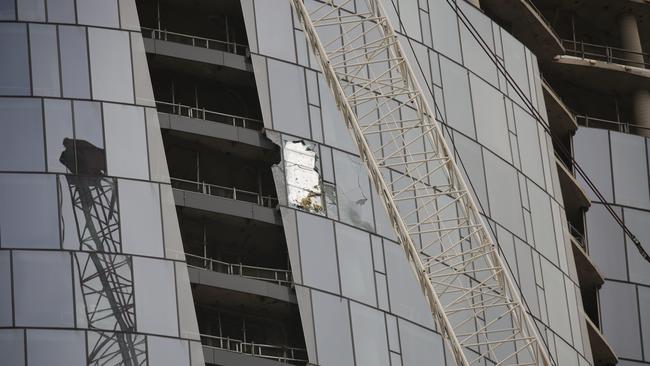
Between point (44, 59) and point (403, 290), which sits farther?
point (403, 290)

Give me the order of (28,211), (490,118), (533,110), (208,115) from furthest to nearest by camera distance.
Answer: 1. (533,110)
2. (490,118)
3. (208,115)
4. (28,211)

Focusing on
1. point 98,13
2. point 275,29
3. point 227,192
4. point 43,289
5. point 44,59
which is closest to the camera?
point 43,289

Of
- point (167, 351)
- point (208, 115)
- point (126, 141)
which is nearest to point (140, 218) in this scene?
point (126, 141)

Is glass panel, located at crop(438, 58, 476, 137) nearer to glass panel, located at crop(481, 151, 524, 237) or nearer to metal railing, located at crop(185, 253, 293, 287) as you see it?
glass panel, located at crop(481, 151, 524, 237)

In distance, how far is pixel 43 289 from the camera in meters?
78.9

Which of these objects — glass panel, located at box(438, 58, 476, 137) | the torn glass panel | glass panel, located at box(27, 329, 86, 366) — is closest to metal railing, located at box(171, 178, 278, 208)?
the torn glass panel

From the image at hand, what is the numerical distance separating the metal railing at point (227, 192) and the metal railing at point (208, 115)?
2.90m

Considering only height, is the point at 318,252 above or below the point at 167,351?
above

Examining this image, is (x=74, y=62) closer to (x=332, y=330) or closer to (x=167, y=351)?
(x=167, y=351)

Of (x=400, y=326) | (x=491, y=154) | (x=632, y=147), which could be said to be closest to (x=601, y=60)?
(x=632, y=147)

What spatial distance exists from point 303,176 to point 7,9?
14.1m

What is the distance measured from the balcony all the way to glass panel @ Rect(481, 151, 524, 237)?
1459 centimetres

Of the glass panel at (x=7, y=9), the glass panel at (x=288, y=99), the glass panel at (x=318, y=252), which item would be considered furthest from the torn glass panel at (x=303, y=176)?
the glass panel at (x=7, y=9)

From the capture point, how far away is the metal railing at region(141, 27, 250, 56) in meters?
88.9
